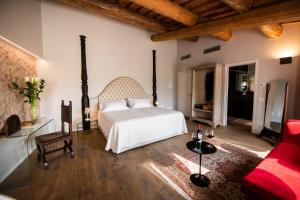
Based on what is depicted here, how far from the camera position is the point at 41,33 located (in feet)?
11.7

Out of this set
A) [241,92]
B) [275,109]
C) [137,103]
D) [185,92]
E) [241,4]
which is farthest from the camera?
[241,92]

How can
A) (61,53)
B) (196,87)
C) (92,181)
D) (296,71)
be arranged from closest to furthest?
(92,181), (296,71), (61,53), (196,87)

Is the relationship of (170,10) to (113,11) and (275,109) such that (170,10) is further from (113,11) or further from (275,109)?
(275,109)

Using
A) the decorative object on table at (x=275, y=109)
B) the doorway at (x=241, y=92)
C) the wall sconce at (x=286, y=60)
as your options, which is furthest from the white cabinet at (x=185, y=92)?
the wall sconce at (x=286, y=60)

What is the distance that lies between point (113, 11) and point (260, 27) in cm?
327

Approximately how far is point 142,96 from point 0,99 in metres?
3.60

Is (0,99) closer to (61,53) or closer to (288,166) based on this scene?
(61,53)

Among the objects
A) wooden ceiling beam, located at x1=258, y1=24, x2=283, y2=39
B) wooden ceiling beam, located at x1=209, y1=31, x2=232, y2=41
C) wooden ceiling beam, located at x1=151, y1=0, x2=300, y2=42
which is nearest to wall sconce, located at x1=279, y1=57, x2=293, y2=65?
wooden ceiling beam, located at x1=258, y1=24, x2=283, y2=39

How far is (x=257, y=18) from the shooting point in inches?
105

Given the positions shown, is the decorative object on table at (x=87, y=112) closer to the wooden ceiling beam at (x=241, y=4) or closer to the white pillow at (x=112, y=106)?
the white pillow at (x=112, y=106)

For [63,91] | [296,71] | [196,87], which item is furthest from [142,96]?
[296,71]

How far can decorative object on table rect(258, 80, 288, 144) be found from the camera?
323 centimetres

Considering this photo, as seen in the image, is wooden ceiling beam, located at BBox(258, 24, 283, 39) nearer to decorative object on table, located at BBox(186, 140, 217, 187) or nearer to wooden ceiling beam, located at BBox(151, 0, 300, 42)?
wooden ceiling beam, located at BBox(151, 0, 300, 42)

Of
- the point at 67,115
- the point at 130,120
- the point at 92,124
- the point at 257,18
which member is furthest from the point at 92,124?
the point at 257,18
